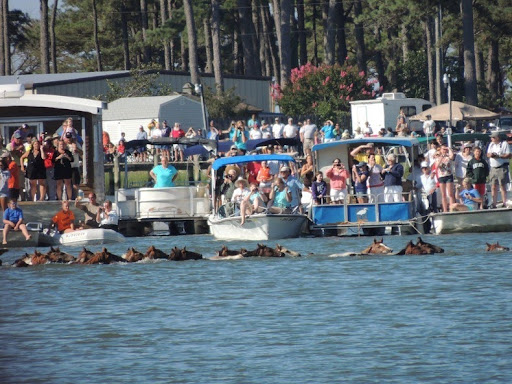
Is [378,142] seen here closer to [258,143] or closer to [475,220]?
[475,220]

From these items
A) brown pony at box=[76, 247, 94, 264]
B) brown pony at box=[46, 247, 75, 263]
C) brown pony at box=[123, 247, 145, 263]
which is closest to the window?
brown pony at box=[123, 247, 145, 263]

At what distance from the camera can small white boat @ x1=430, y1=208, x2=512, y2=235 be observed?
2975cm

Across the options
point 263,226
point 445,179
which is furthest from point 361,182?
point 263,226

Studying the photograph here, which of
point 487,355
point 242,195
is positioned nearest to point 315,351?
point 487,355

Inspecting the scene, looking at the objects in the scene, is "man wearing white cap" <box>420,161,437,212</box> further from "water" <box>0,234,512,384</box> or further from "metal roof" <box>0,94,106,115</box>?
"metal roof" <box>0,94,106,115</box>

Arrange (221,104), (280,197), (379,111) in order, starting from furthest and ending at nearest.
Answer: (221,104), (379,111), (280,197)

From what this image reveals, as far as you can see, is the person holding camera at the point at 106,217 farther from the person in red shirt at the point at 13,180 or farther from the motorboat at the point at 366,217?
the motorboat at the point at 366,217

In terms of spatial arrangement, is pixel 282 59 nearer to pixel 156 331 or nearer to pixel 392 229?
pixel 392 229

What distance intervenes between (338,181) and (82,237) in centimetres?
610

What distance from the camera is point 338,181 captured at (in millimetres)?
30828

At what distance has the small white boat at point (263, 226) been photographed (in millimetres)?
29828

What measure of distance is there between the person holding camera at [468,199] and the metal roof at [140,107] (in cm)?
3149

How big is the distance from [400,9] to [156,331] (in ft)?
170

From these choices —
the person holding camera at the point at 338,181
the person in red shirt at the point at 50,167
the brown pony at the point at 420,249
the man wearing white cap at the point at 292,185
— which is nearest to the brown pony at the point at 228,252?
the brown pony at the point at 420,249
